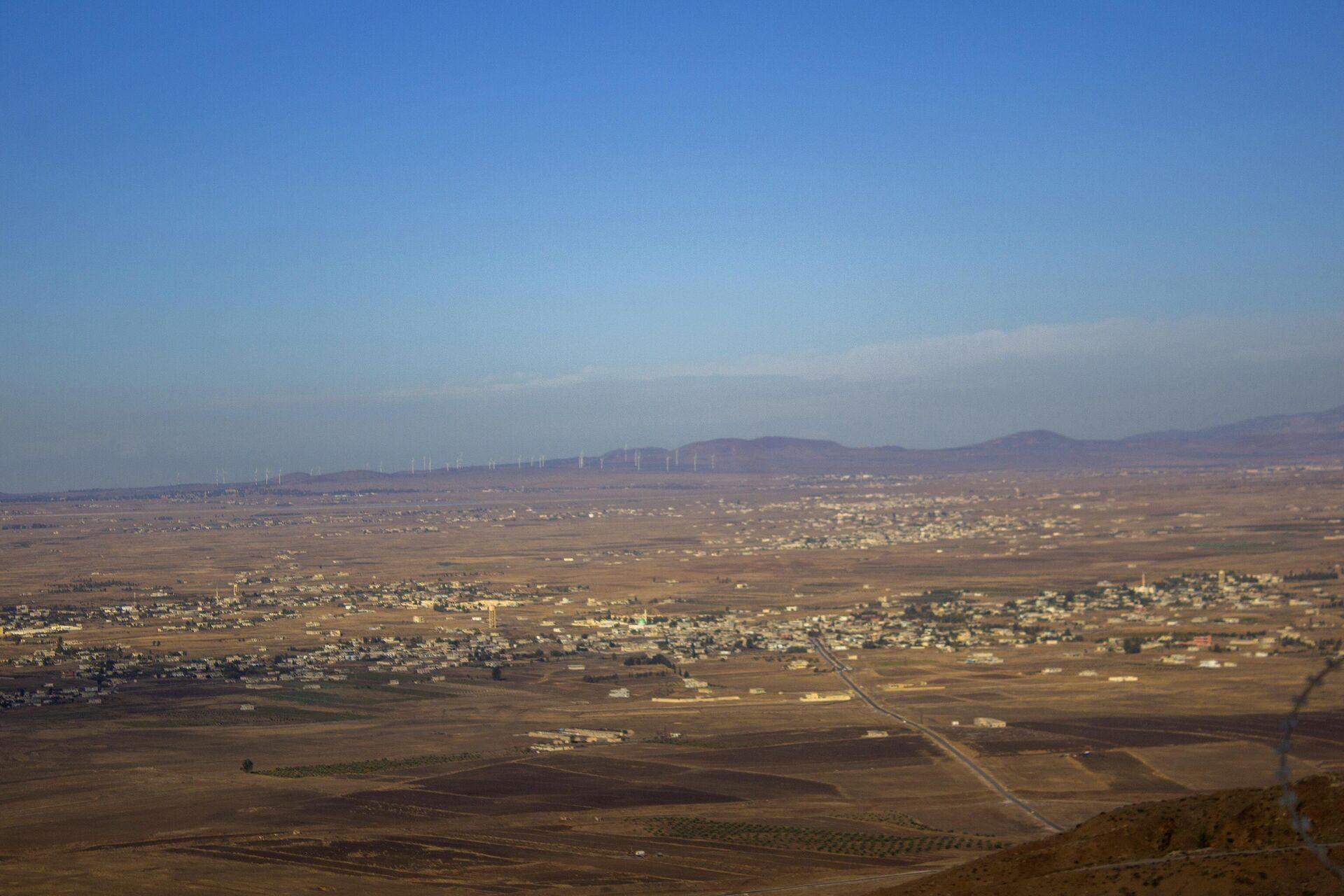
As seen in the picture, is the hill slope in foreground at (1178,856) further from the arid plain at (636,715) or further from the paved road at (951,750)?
the paved road at (951,750)

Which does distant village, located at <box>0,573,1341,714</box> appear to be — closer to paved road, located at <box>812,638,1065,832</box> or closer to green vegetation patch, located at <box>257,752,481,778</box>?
paved road, located at <box>812,638,1065,832</box>

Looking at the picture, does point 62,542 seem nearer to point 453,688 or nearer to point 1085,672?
point 453,688

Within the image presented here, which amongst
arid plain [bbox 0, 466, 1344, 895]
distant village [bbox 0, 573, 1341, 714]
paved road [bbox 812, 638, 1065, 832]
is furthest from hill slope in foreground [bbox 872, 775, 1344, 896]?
distant village [bbox 0, 573, 1341, 714]

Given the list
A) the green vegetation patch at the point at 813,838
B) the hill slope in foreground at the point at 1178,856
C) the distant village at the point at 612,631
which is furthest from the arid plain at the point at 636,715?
the hill slope in foreground at the point at 1178,856

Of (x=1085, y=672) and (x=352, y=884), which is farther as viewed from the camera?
(x=1085, y=672)

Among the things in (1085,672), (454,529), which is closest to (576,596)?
(1085,672)

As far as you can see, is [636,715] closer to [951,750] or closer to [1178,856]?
[951,750]

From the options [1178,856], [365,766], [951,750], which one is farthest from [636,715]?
[1178,856]
